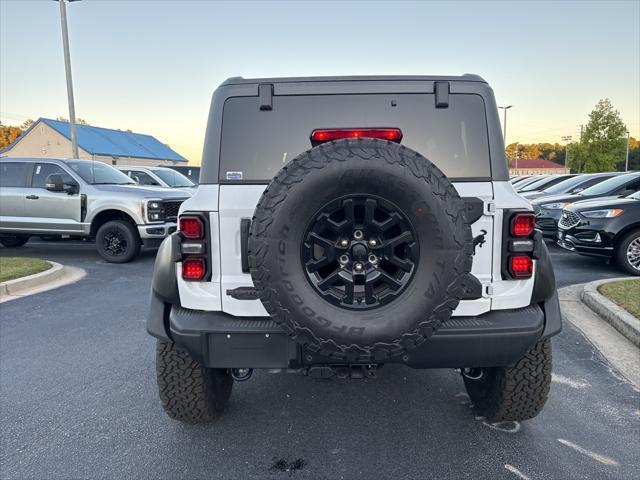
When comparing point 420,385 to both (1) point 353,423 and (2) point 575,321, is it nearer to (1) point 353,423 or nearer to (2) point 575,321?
(1) point 353,423

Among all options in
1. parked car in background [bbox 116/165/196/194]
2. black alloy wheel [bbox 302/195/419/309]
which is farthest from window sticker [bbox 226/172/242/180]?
parked car in background [bbox 116/165/196/194]

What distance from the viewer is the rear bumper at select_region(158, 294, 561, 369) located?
2059 millimetres

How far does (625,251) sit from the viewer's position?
21.9ft

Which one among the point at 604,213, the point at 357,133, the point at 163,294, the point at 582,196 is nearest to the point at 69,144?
the point at 582,196

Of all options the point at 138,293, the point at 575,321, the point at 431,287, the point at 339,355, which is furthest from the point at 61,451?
the point at 575,321

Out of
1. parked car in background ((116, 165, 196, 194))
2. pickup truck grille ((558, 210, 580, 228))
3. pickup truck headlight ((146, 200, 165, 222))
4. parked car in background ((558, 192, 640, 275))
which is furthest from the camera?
parked car in background ((116, 165, 196, 194))

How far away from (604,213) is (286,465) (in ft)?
21.7

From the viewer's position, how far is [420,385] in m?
3.17

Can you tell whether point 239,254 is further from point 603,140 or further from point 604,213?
point 603,140

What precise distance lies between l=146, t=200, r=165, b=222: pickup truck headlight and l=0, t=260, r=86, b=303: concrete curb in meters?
1.46

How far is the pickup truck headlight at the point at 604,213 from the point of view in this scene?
6.65m

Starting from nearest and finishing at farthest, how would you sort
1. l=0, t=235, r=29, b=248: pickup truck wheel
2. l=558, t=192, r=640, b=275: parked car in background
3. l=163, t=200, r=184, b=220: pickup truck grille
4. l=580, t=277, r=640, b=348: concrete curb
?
l=580, t=277, r=640, b=348: concrete curb, l=558, t=192, r=640, b=275: parked car in background, l=163, t=200, r=184, b=220: pickup truck grille, l=0, t=235, r=29, b=248: pickup truck wheel

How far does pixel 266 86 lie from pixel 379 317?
1.32 meters

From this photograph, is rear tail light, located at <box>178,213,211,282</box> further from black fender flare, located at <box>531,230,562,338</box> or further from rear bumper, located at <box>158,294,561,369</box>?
black fender flare, located at <box>531,230,562,338</box>
